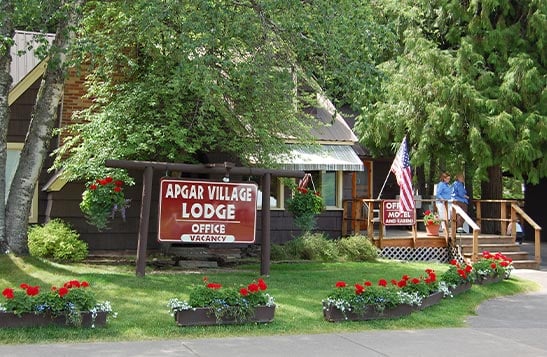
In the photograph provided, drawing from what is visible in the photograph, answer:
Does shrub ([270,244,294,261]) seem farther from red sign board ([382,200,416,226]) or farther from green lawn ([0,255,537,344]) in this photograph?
red sign board ([382,200,416,226])

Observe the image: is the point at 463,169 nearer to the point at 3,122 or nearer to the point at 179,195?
the point at 179,195

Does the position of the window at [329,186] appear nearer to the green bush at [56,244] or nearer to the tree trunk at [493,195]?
the tree trunk at [493,195]

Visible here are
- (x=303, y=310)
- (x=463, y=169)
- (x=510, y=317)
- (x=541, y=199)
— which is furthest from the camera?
(x=541, y=199)

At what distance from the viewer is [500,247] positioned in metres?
18.8

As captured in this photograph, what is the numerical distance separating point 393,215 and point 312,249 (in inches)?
120

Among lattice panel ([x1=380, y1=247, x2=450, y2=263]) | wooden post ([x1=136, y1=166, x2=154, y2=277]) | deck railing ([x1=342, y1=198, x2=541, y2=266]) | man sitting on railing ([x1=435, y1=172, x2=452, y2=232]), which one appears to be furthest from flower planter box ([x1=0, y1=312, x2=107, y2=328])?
man sitting on railing ([x1=435, y1=172, x2=452, y2=232])

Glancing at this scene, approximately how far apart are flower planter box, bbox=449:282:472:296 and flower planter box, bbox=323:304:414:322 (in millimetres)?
2634

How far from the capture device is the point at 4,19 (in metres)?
11.4

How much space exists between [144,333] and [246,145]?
688cm

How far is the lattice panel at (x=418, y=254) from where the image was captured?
18.8 meters

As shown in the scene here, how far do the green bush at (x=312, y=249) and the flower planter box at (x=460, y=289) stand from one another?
4.52 metres

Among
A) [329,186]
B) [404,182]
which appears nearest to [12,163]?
[329,186]

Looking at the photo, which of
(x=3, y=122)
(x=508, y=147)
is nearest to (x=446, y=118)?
(x=508, y=147)

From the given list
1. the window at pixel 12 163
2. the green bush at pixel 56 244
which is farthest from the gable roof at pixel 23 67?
the green bush at pixel 56 244
